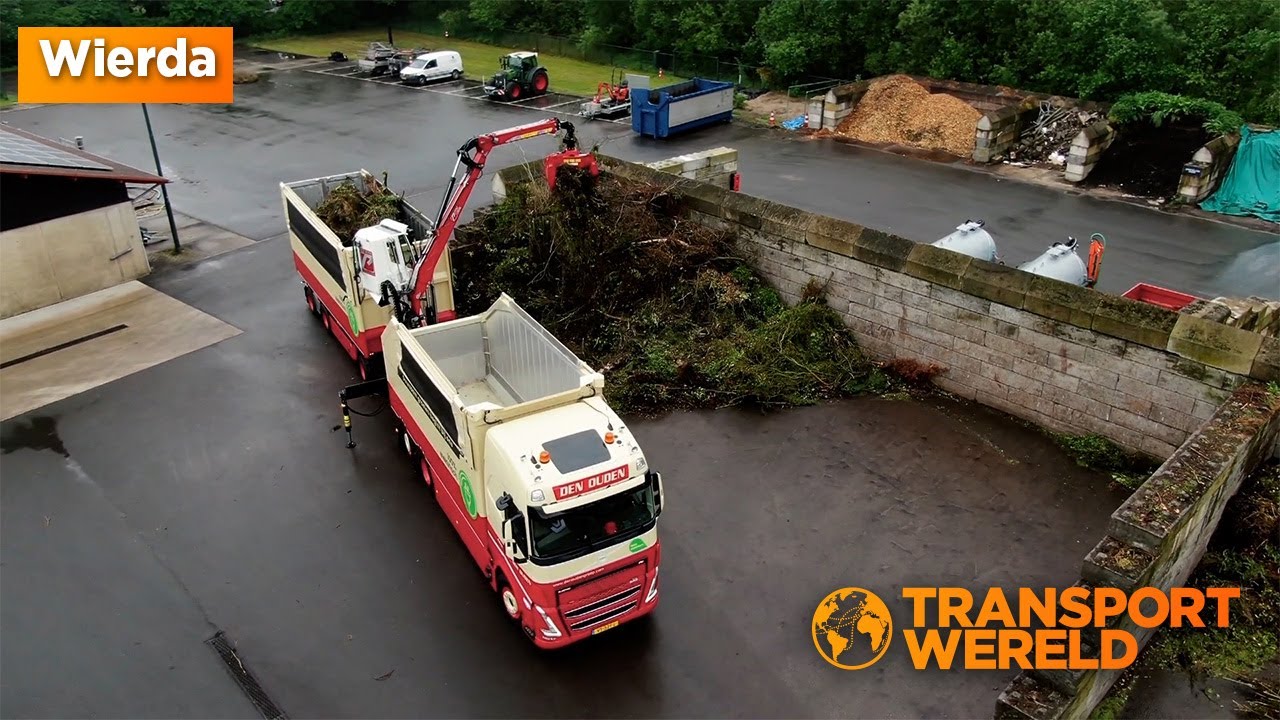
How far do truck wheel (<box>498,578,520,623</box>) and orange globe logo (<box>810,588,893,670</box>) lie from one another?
351 cm

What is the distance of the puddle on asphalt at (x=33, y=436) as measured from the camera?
14211 mm

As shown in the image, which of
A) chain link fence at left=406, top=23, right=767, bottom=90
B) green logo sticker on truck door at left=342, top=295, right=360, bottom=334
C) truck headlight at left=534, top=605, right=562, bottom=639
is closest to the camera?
truck headlight at left=534, top=605, right=562, bottom=639

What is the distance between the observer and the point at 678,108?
99.5 feet

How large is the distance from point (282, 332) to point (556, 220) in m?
6.43

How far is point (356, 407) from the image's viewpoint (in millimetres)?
15086

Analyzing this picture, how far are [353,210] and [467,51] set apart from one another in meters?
35.1

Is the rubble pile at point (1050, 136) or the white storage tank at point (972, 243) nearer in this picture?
the white storage tank at point (972, 243)

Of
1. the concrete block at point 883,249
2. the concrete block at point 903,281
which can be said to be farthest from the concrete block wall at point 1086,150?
the concrete block at point 903,281

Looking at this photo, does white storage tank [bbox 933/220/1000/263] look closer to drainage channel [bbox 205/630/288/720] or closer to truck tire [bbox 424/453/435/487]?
truck tire [bbox 424/453/435/487]

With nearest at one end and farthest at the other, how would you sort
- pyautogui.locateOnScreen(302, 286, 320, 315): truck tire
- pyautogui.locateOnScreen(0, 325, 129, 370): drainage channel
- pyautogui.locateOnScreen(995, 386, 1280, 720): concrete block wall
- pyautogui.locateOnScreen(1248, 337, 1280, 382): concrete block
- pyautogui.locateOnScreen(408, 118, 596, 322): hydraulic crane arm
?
1. pyautogui.locateOnScreen(995, 386, 1280, 720): concrete block wall
2. pyautogui.locateOnScreen(1248, 337, 1280, 382): concrete block
3. pyautogui.locateOnScreen(408, 118, 596, 322): hydraulic crane arm
4. pyautogui.locateOnScreen(0, 325, 129, 370): drainage channel
5. pyautogui.locateOnScreen(302, 286, 320, 315): truck tire

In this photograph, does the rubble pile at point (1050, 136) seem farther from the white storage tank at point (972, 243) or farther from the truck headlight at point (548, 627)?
the truck headlight at point (548, 627)

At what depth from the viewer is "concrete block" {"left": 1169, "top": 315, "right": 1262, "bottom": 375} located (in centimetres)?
1119

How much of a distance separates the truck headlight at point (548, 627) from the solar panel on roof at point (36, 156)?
16365mm

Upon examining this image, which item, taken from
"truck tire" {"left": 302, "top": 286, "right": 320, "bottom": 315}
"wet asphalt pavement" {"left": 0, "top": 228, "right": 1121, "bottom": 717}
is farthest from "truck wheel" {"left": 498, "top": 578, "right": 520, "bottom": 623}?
"truck tire" {"left": 302, "top": 286, "right": 320, "bottom": 315}
